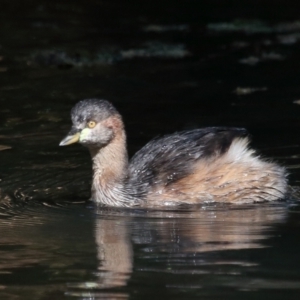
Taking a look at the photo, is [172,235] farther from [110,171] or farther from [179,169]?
[110,171]

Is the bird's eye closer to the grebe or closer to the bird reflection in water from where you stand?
the grebe

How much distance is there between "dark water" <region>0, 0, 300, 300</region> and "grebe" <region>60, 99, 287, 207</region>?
22cm

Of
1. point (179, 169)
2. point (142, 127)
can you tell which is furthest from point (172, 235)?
point (142, 127)

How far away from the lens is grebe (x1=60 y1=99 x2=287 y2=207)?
8.51 meters

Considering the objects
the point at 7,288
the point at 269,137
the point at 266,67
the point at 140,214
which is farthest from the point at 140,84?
the point at 7,288

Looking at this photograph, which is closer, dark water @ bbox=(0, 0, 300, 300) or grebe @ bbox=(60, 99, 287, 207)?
dark water @ bbox=(0, 0, 300, 300)

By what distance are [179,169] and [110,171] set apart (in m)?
0.66

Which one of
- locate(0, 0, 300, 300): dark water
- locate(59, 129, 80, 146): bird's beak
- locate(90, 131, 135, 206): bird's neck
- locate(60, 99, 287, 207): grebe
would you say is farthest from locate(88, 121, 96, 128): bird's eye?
locate(0, 0, 300, 300): dark water

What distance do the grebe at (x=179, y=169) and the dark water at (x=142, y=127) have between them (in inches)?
8.7

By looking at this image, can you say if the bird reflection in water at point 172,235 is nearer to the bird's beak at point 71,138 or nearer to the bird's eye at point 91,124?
the bird's beak at point 71,138

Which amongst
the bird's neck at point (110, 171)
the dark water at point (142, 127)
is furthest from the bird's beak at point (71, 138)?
the dark water at point (142, 127)

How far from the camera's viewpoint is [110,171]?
29.0ft

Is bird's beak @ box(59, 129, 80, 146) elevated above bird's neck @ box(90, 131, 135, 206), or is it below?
above

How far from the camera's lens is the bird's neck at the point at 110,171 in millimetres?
8711
